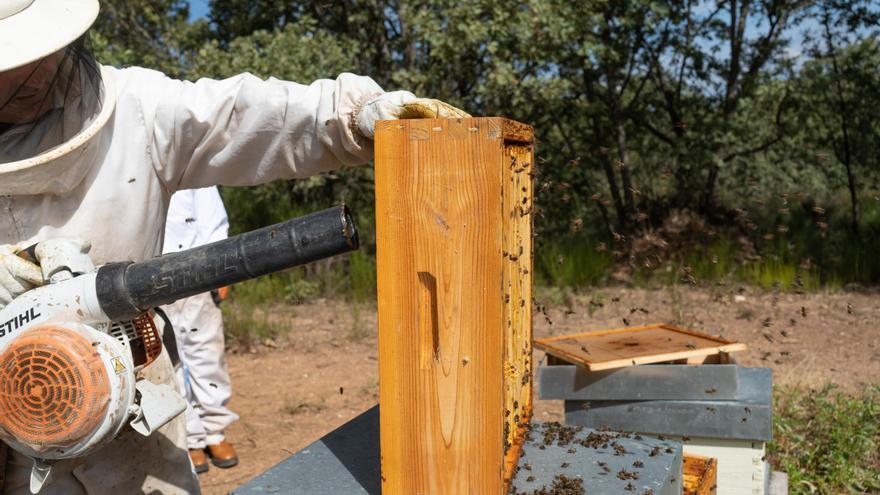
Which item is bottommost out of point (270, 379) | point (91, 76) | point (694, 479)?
point (270, 379)

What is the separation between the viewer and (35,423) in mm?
1694

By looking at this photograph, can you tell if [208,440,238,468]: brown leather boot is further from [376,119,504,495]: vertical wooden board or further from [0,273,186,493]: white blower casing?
[376,119,504,495]: vertical wooden board

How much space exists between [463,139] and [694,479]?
4.46 feet

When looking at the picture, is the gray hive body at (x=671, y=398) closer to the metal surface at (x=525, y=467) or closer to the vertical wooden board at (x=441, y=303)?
the metal surface at (x=525, y=467)

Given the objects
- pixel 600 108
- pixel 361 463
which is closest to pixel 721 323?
pixel 600 108

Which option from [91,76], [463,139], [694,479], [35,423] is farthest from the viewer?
[694,479]

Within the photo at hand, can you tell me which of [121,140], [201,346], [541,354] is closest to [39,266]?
[121,140]

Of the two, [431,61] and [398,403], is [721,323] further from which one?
[398,403]

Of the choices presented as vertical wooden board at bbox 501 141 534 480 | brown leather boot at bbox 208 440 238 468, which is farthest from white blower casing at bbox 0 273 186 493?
brown leather boot at bbox 208 440 238 468

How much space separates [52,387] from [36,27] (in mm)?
833

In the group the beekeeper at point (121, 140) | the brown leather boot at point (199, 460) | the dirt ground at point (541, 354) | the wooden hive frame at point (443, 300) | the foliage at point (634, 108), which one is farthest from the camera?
the foliage at point (634, 108)

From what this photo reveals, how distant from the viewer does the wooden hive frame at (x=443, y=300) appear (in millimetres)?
1499

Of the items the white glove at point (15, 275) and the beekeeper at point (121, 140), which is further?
the beekeeper at point (121, 140)

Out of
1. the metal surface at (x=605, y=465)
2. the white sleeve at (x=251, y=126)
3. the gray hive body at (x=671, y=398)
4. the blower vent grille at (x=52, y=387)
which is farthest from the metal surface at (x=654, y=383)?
the blower vent grille at (x=52, y=387)
